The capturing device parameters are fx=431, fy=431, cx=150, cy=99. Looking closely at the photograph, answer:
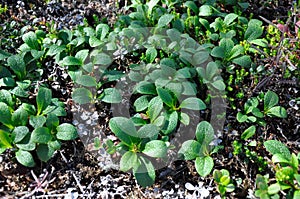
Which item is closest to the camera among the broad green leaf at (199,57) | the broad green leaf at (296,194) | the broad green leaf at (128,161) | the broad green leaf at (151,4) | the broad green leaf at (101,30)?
the broad green leaf at (296,194)

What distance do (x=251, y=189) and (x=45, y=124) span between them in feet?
3.19

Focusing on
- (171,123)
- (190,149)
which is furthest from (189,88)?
(190,149)

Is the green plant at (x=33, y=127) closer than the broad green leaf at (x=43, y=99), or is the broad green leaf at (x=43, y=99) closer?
the green plant at (x=33, y=127)

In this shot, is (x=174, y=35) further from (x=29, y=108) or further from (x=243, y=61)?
(x=29, y=108)

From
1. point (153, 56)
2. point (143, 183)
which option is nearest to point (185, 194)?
point (143, 183)

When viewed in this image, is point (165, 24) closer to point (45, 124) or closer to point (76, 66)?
point (76, 66)

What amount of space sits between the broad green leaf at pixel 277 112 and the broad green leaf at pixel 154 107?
0.54 meters

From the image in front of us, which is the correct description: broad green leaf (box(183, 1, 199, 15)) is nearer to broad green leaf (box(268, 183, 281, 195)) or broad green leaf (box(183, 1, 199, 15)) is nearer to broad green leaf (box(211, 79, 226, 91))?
broad green leaf (box(211, 79, 226, 91))

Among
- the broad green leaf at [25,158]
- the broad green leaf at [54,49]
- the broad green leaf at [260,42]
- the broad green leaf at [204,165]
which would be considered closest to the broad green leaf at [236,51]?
the broad green leaf at [260,42]

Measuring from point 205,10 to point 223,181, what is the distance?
3.22ft

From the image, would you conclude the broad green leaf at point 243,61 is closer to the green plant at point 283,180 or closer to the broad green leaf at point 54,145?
the green plant at point 283,180

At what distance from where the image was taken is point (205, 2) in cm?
244

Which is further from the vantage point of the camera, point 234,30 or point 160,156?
point 234,30

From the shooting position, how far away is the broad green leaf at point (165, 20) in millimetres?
2254
